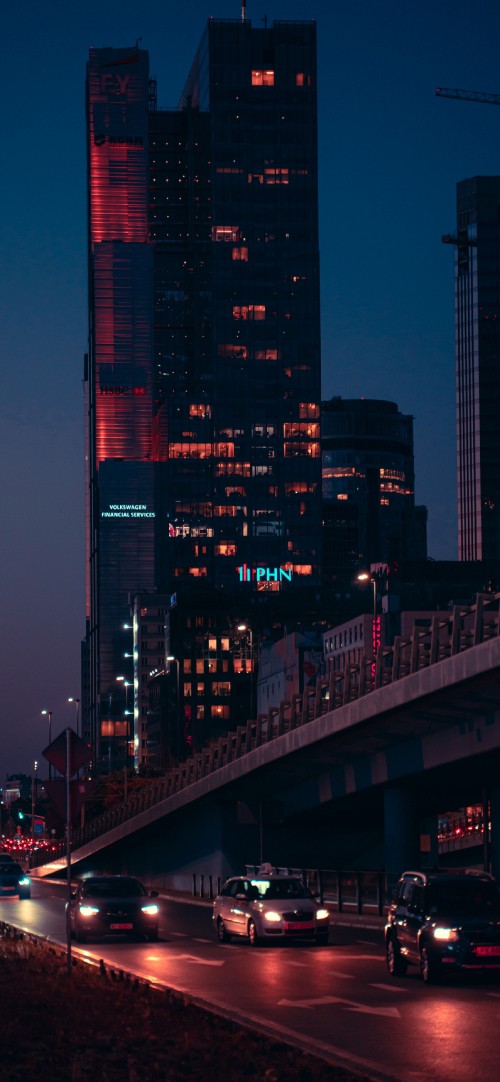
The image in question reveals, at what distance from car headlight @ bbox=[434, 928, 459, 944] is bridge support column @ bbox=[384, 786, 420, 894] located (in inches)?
1325

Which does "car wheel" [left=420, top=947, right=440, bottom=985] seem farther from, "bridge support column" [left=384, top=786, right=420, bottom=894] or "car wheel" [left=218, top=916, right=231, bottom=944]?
"bridge support column" [left=384, top=786, right=420, bottom=894]

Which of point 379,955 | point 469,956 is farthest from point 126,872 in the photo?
point 469,956

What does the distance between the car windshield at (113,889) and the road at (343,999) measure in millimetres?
1066

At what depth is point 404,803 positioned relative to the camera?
61.9 m

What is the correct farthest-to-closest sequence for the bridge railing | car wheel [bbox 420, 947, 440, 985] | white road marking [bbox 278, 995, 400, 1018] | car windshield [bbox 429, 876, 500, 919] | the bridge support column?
the bridge support column → the bridge railing → car windshield [bbox 429, 876, 500, 919] → car wheel [bbox 420, 947, 440, 985] → white road marking [bbox 278, 995, 400, 1018]

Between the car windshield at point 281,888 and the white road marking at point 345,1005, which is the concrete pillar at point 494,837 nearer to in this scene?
the car windshield at point 281,888

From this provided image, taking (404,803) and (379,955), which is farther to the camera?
(404,803)

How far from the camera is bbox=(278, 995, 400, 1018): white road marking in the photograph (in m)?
21.6

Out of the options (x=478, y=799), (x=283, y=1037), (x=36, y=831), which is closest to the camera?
(x=283, y=1037)

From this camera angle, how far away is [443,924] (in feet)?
84.0

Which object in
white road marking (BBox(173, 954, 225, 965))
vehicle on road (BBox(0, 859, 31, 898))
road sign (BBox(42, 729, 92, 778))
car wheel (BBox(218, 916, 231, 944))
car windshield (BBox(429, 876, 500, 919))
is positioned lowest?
vehicle on road (BBox(0, 859, 31, 898))

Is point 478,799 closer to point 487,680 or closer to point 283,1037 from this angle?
point 487,680

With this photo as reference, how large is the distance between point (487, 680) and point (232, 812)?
2954 centimetres

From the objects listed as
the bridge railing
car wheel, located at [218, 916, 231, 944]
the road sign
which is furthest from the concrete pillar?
the road sign
